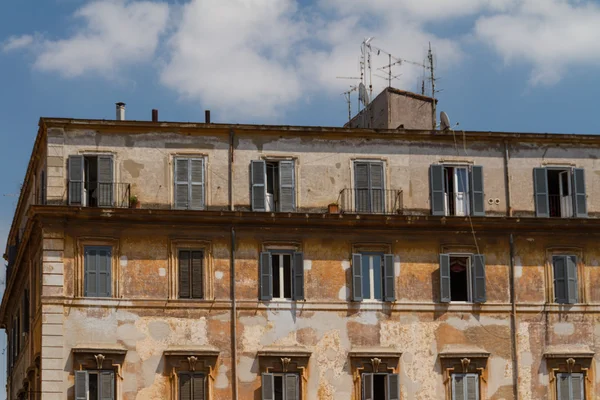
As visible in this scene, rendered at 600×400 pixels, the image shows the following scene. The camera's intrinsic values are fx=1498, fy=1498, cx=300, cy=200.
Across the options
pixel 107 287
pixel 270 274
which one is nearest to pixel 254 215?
pixel 270 274

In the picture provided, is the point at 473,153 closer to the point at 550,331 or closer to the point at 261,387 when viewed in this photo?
the point at 550,331

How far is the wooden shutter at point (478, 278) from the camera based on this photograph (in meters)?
56.2

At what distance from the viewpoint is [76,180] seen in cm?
5466

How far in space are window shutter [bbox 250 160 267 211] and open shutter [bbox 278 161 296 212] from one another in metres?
0.62

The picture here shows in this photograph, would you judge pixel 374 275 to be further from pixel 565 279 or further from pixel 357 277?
pixel 565 279

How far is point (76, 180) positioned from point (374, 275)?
38.0 ft

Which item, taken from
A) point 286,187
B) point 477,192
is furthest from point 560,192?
point 286,187

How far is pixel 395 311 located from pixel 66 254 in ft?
40.4

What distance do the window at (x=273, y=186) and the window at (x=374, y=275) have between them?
10.6 ft

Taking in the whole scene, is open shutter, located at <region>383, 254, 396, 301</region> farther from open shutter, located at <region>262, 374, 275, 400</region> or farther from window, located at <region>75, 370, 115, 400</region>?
window, located at <region>75, 370, 115, 400</region>

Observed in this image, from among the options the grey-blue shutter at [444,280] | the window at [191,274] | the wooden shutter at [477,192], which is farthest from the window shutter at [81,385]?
the wooden shutter at [477,192]

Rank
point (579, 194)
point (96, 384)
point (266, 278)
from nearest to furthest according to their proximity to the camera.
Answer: point (96, 384), point (266, 278), point (579, 194)

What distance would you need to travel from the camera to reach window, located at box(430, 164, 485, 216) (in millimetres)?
56938

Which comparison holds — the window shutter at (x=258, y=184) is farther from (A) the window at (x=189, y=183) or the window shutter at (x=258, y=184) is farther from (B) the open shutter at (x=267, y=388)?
(B) the open shutter at (x=267, y=388)
